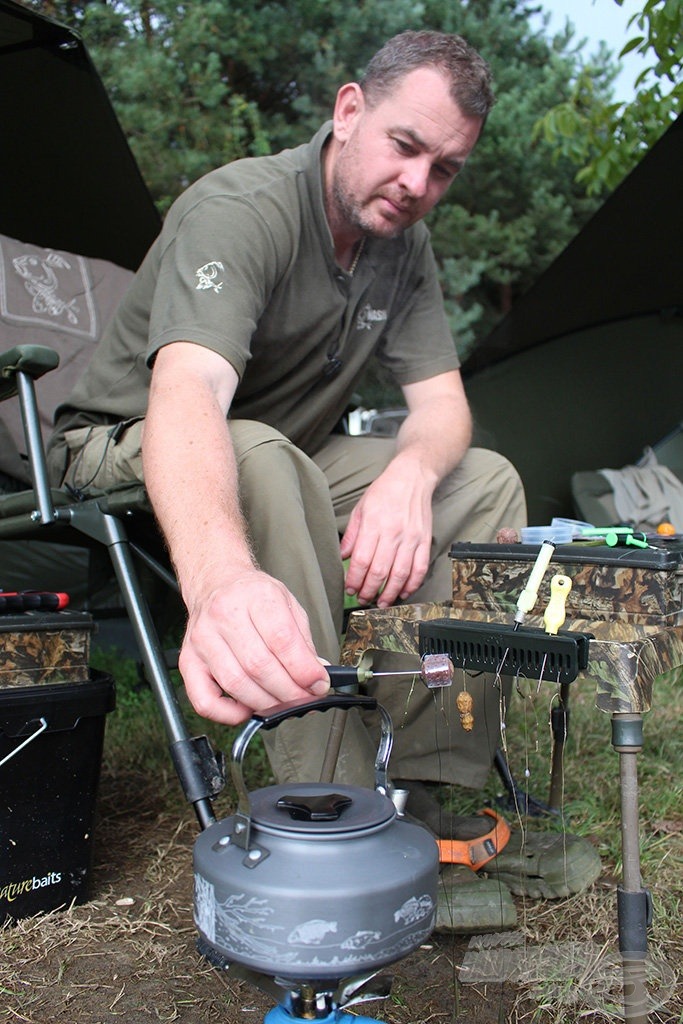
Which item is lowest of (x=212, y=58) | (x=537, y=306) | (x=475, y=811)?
(x=475, y=811)

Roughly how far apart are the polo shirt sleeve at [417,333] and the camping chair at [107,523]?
60 cm

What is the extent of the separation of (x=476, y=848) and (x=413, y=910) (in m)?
0.71

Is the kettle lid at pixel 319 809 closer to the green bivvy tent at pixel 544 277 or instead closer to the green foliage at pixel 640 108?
the green foliage at pixel 640 108

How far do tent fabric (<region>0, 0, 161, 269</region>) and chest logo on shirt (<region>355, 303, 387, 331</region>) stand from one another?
1366mm

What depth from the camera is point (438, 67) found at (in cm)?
148

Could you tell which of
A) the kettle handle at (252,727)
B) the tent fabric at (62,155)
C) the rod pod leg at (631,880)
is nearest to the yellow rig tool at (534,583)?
the rod pod leg at (631,880)

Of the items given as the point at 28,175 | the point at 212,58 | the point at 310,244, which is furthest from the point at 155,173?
the point at 310,244

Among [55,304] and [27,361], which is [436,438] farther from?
[55,304]

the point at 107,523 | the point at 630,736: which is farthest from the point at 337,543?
the point at 630,736

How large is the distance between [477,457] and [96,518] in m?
0.64

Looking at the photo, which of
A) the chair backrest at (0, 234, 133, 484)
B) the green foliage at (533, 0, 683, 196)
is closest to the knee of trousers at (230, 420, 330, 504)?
the chair backrest at (0, 234, 133, 484)

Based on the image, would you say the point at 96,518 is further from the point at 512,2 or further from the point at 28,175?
the point at 512,2

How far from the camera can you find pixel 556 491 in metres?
3.67

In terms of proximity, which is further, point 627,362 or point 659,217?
point 627,362
